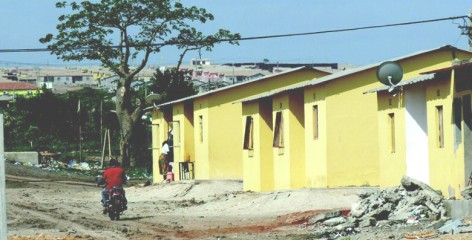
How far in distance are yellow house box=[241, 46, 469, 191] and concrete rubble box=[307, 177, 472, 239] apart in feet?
19.0

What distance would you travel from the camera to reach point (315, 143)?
36438 mm

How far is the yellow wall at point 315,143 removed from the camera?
3547 centimetres

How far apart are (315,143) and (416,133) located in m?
6.39

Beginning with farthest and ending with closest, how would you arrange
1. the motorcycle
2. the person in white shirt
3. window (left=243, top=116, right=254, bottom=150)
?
1. the person in white shirt
2. window (left=243, top=116, right=254, bottom=150)
3. the motorcycle

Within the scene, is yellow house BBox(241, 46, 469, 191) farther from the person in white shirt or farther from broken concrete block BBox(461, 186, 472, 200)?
the person in white shirt

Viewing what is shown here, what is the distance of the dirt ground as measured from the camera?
26.5 m

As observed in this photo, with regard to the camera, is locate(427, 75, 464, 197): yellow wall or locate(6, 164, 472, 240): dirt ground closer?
locate(6, 164, 472, 240): dirt ground

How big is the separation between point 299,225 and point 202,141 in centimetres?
2171

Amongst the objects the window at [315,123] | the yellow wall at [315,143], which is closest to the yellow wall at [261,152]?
the yellow wall at [315,143]

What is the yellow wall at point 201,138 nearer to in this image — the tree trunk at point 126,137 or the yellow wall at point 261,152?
the yellow wall at point 261,152

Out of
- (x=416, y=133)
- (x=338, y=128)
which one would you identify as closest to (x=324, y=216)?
(x=416, y=133)

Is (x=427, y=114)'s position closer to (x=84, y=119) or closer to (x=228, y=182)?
(x=228, y=182)

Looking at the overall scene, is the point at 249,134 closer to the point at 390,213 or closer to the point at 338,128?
the point at 338,128

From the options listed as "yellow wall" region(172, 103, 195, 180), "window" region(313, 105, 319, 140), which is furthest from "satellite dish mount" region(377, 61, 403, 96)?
"yellow wall" region(172, 103, 195, 180)
